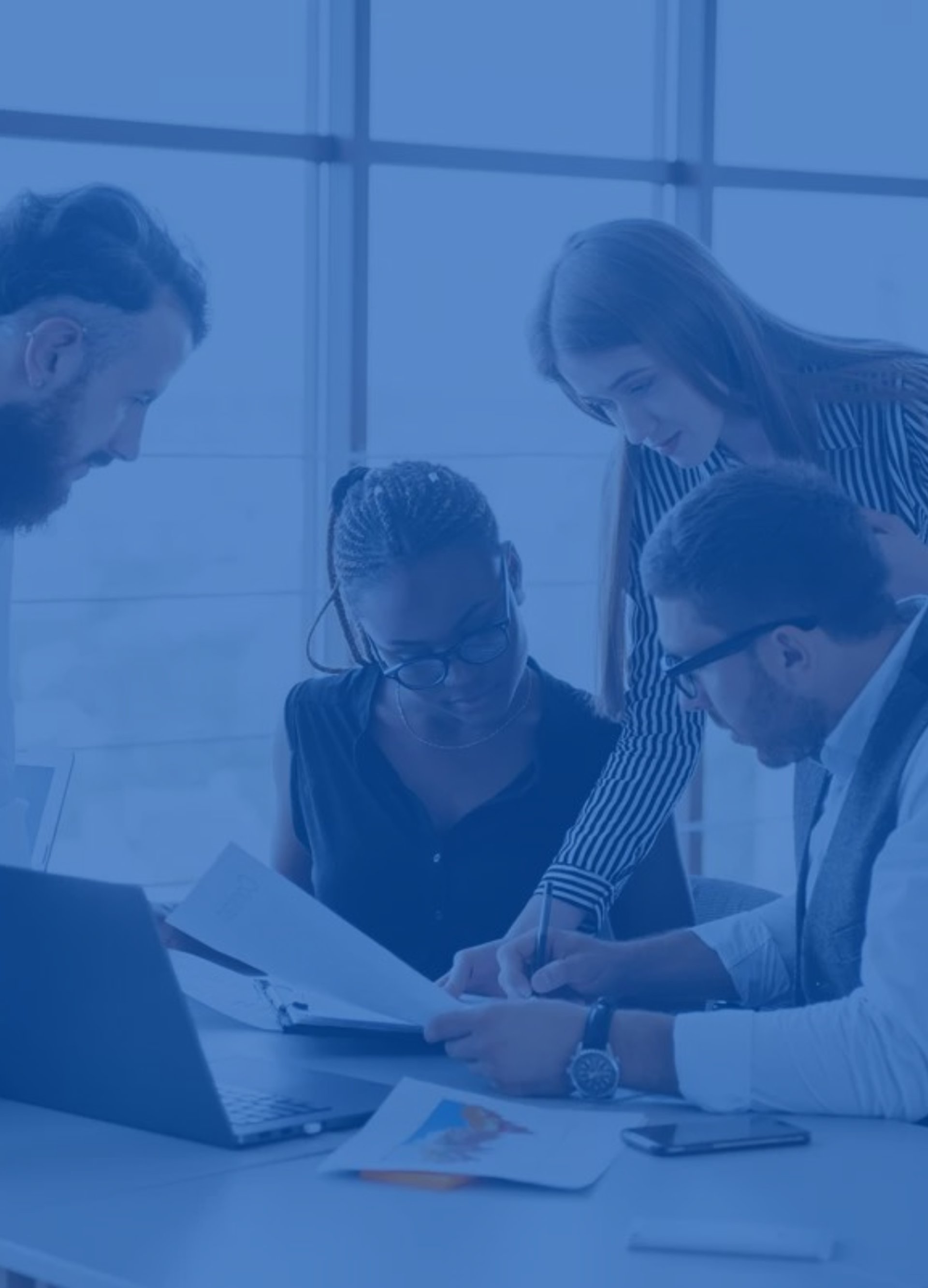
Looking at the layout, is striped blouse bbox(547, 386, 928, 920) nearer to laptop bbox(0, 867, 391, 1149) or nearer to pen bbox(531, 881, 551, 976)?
pen bbox(531, 881, 551, 976)

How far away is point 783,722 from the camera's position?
6.79 feet

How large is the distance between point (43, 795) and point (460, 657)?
55cm

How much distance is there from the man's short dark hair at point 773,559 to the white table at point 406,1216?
1.69 feet

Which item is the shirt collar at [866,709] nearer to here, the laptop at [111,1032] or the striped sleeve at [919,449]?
the striped sleeve at [919,449]

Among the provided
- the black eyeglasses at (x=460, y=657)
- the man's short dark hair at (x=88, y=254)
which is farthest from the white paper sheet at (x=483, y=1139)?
the man's short dark hair at (x=88, y=254)

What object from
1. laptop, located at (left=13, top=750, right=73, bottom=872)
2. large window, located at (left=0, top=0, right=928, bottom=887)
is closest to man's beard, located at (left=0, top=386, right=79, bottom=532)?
laptop, located at (left=13, top=750, right=73, bottom=872)

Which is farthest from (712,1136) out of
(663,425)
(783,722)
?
(663,425)

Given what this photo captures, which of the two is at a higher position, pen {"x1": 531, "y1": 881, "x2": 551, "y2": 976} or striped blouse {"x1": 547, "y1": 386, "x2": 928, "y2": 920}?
striped blouse {"x1": 547, "y1": 386, "x2": 928, "y2": 920}

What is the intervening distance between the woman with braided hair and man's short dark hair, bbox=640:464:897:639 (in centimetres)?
47

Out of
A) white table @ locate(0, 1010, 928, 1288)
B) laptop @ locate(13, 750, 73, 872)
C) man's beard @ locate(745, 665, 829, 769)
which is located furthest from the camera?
laptop @ locate(13, 750, 73, 872)

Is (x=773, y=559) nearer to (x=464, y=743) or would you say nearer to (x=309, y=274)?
(x=464, y=743)

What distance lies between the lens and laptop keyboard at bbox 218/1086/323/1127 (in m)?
1.87

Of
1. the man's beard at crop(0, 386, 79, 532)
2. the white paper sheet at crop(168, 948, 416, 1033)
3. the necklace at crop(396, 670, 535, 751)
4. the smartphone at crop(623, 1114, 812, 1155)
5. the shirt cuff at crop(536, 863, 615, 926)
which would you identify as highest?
the man's beard at crop(0, 386, 79, 532)

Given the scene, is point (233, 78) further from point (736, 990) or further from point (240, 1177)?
point (240, 1177)
